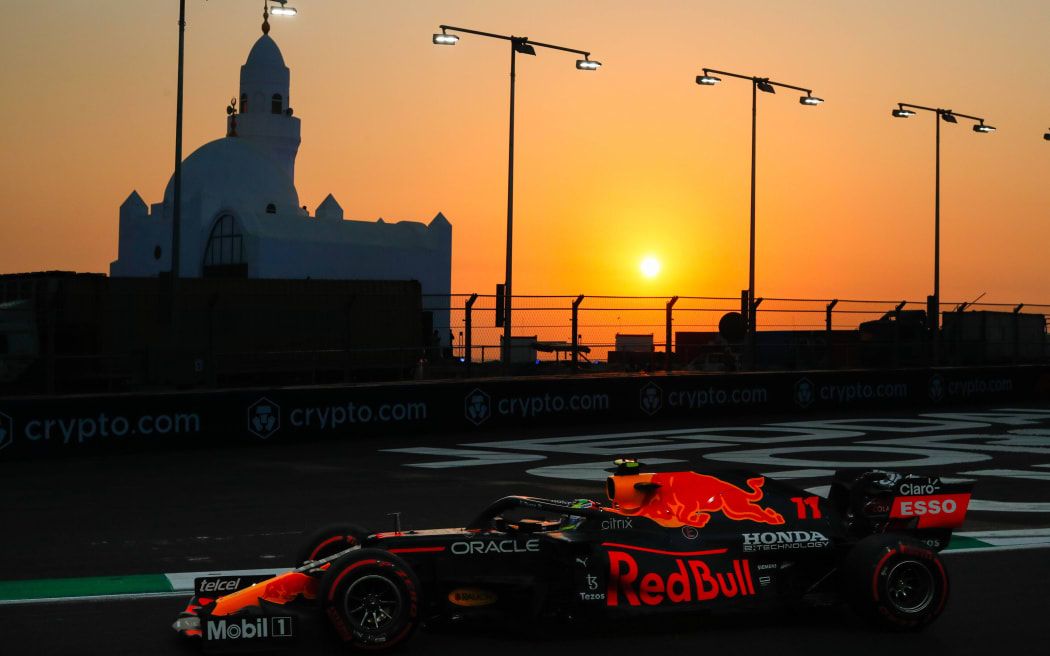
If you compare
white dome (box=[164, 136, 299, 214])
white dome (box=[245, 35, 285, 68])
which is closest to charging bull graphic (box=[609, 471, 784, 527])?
white dome (box=[164, 136, 299, 214])

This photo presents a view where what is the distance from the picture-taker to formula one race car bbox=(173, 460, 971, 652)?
252 inches

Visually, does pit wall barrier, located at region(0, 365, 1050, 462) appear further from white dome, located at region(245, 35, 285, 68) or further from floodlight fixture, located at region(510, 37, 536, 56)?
white dome, located at region(245, 35, 285, 68)

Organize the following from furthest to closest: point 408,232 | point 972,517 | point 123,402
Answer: point 408,232, point 123,402, point 972,517

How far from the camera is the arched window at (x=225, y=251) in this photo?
2687 inches

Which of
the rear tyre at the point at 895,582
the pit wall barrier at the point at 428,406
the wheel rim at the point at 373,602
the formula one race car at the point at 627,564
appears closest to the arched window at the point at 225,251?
the pit wall barrier at the point at 428,406

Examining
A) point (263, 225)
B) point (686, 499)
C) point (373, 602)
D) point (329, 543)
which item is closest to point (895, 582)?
point (686, 499)

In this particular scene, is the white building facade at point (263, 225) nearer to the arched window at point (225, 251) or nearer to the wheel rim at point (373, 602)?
the arched window at point (225, 251)

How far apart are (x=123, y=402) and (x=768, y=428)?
11309 mm

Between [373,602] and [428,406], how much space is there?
14250 mm

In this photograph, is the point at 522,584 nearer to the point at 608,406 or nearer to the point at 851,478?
the point at 851,478

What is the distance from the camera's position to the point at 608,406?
74.9 feet

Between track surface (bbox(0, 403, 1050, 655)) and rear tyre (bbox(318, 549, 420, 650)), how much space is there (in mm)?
349

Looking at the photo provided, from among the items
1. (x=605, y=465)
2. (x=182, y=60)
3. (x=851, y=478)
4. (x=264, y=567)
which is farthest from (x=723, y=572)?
(x=182, y=60)

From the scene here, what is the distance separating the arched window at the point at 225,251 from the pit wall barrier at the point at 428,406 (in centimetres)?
4671
